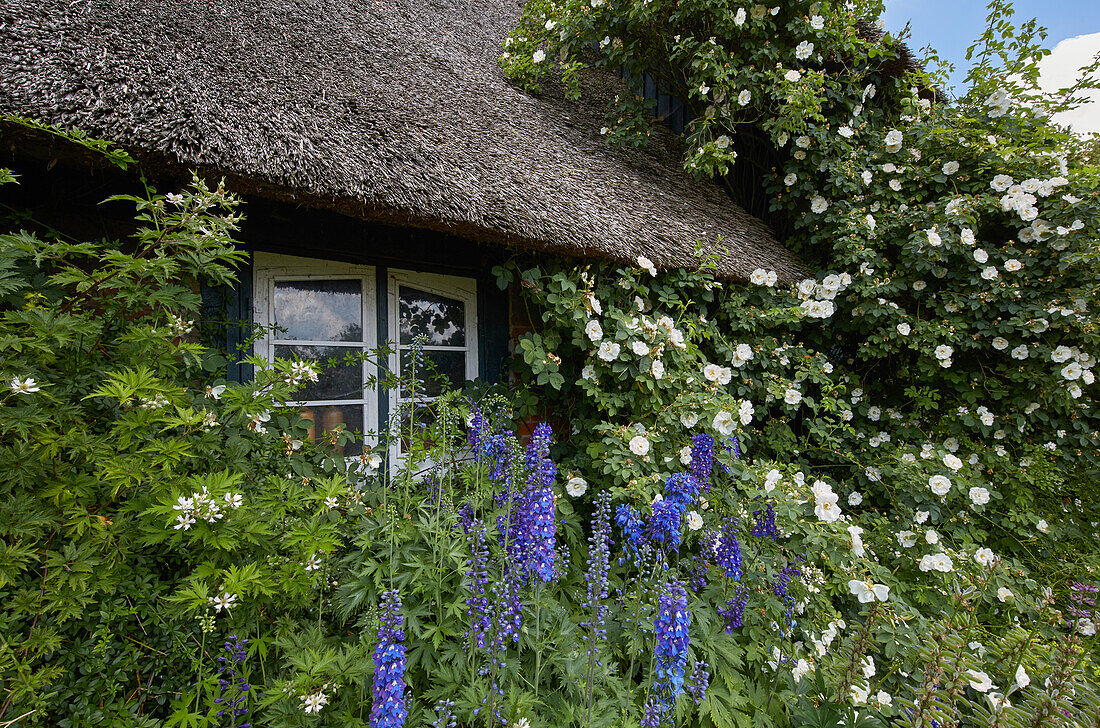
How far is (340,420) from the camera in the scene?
263 centimetres

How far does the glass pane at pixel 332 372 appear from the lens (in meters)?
2.51

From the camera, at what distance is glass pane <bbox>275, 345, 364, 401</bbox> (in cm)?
251

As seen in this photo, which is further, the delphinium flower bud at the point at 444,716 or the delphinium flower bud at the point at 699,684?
the delphinium flower bud at the point at 699,684

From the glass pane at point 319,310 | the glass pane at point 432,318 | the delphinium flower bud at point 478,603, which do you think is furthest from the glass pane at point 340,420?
the delphinium flower bud at point 478,603

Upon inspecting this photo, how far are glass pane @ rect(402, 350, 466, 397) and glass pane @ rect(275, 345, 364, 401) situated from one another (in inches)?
10.2

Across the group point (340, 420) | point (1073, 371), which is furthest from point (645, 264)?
point (1073, 371)

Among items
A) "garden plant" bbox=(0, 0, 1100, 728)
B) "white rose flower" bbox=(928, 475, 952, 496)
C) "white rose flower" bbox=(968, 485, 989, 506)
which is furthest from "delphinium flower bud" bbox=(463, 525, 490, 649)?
"white rose flower" bbox=(968, 485, 989, 506)

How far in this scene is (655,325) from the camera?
2646 millimetres

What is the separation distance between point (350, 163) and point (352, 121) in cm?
41

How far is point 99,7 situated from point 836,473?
5127 mm

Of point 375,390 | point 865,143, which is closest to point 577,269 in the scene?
point 375,390

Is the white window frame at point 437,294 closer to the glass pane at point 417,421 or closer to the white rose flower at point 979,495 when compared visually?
the glass pane at point 417,421

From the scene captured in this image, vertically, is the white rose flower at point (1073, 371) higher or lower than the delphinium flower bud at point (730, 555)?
higher

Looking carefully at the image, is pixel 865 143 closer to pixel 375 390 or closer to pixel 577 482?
pixel 577 482
